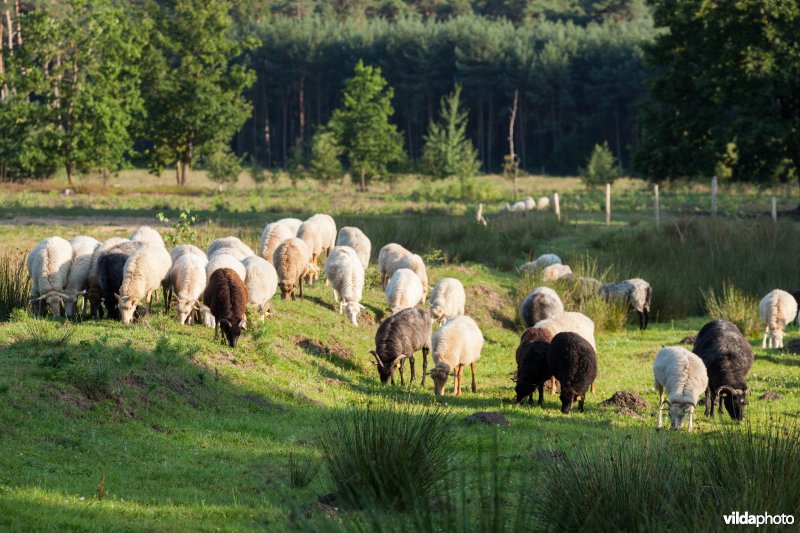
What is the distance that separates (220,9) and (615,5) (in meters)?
55.1

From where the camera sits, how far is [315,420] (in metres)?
11.3

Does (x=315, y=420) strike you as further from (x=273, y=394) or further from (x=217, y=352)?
(x=217, y=352)

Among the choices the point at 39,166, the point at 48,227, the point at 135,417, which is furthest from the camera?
the point at 39,166

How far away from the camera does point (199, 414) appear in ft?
35.1

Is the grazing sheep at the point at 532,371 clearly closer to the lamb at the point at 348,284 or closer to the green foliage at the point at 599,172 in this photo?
the lamb at the point at 348,284

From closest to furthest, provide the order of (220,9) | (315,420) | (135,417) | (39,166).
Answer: (135,417) → (315,420) → (39,166) → (220,9)

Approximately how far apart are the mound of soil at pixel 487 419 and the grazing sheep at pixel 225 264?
16.5 ft

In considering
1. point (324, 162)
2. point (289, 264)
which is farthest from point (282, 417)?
point (324, 162)

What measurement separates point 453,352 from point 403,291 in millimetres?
3344

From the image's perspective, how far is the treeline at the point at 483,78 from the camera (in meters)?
79.6

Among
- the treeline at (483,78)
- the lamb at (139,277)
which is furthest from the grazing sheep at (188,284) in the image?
the treeline at (483,78)

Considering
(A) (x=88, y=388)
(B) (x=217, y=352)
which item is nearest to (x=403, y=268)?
(B) (x=217, y=352)

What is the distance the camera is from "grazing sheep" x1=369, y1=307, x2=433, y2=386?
14.4 m

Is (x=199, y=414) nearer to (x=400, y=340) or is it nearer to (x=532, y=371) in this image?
(x=400, y=340)
